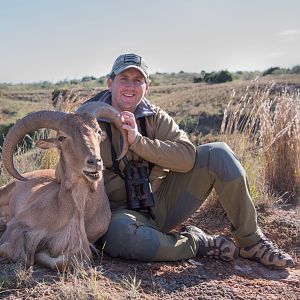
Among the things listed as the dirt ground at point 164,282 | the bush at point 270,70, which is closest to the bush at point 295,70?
the bush at point 270,70

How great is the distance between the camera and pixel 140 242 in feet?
17.6

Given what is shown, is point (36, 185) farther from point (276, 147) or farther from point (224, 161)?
point (276, 147)

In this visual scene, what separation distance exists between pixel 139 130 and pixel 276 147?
3.26 metres

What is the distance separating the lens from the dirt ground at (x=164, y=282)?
175 inches

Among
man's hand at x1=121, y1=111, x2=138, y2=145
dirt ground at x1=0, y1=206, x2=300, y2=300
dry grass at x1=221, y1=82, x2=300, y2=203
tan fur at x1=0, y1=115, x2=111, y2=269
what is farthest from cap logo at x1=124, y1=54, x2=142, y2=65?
dry grass at x1=221, y1=82, x2=300, y2=203

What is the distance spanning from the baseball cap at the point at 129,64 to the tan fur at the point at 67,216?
0.94m

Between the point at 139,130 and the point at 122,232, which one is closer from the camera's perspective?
the point at 122,232

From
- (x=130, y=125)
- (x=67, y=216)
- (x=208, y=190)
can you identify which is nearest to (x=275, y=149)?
(x=208, y=190)

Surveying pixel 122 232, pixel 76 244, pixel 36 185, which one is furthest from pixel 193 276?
pixel 36 185

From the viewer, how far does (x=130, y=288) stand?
4559 millimetres

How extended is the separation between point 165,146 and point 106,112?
0.73m

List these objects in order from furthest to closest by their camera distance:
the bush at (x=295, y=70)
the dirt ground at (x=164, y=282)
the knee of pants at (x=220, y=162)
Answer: the bush at (x=295, y=70)
the knee of pants at (x=220, y=162)
the dirt ground at (x=164, y=282)

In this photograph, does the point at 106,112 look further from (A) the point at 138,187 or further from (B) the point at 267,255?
(B) the point at 267,255

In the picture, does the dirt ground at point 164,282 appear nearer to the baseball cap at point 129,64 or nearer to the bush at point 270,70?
the baseball cap at point 129,64
